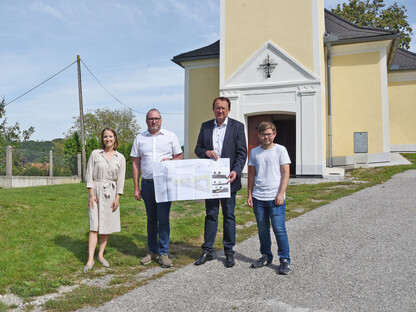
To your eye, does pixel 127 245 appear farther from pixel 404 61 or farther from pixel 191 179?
pixel 404 61

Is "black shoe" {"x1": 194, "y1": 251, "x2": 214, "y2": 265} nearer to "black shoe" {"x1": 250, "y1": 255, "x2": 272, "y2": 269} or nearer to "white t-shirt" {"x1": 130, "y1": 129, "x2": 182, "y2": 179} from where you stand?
"black shoe" {"x1": 250, "y1": 255, "x2": 272, "y2": 269}

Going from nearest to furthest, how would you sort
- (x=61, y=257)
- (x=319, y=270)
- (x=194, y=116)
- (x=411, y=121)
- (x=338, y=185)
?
(x=319, y=270)
(x=61, y=257)
(x=338, y=185)
(x=194, y=116)
(x=411, y=121)

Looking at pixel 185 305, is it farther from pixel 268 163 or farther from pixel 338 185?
pixel 338 185

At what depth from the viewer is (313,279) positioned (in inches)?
161

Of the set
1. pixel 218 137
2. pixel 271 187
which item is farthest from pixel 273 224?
pixel 218 137

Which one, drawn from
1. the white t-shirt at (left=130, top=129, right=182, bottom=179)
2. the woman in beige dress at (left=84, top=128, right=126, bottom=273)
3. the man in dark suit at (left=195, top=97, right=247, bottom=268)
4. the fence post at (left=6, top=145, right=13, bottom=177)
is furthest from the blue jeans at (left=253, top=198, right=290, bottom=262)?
the fence post at (left=6, top=145, right=13, bottom=177)

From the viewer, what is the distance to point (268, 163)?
443 cm

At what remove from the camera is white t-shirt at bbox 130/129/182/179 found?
4.77 m

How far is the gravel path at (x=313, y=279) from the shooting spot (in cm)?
345

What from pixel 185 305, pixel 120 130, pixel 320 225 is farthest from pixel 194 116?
pixel 120 130

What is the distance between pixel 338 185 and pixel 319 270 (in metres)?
7.91

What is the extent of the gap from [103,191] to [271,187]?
6.85ft

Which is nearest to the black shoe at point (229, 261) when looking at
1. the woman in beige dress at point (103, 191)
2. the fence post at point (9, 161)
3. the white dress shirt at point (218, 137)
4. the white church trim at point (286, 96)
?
the white dress shirt at point (218, 137)

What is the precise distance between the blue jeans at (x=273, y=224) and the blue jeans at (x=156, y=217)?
113cm
